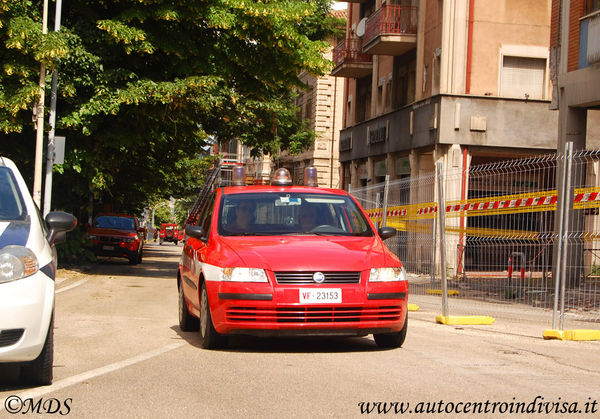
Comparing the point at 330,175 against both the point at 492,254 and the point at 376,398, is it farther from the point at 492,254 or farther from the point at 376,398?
the point at 376,398

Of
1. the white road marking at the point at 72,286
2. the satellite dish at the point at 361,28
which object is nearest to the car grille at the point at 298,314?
the white road marking at the point at 72,286

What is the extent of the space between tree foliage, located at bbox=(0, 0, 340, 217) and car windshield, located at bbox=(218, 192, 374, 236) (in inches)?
496

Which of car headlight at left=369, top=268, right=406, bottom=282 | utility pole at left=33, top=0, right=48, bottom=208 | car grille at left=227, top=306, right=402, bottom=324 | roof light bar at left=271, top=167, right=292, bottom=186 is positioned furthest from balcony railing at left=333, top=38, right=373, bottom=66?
car grille at left=227, top=306, right=402, bottom=324

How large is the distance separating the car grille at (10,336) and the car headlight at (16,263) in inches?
13.1

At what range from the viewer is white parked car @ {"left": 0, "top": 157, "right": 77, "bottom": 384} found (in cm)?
631

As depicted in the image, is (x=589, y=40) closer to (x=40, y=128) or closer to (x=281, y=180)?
(x=281, y=180)

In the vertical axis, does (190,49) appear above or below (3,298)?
above

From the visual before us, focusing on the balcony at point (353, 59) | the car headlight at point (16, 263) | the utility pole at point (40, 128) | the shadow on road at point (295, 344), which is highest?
the balcony at point (353, 59)

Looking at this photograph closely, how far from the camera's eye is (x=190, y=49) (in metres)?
23.6

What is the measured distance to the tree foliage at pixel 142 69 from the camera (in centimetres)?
2228

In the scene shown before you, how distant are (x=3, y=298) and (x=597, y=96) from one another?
602 inches

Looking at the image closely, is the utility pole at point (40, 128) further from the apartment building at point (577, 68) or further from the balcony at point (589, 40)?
the balcony at point (589, 40)

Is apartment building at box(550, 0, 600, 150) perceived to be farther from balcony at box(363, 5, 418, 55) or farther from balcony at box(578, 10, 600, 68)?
balcony at box(363, 5, 418, 55)

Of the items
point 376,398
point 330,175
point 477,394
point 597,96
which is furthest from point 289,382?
point 330,175
